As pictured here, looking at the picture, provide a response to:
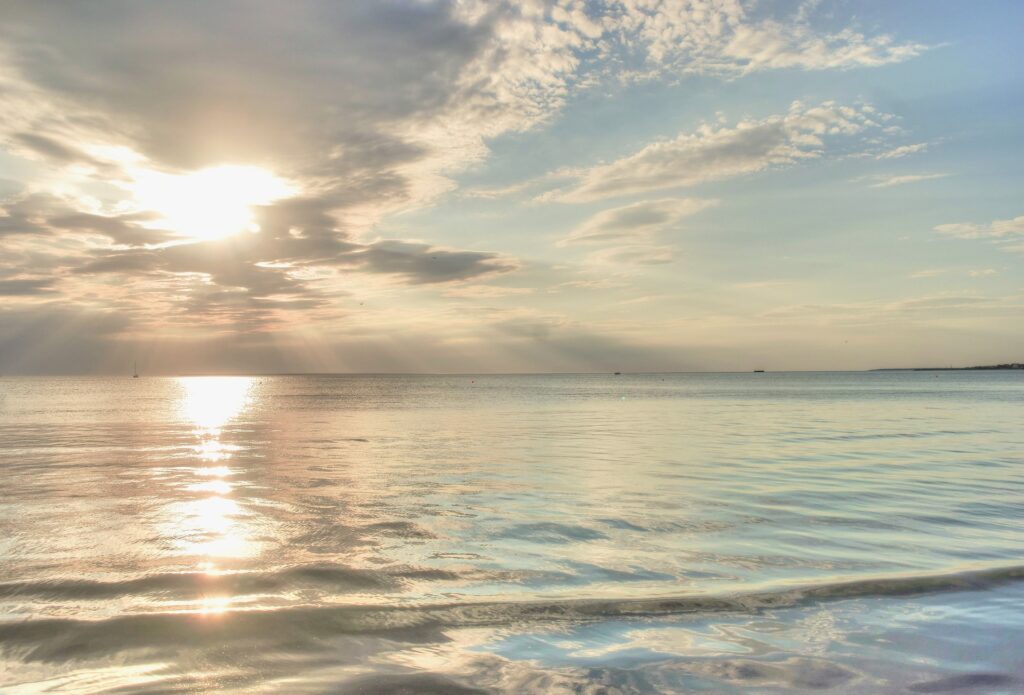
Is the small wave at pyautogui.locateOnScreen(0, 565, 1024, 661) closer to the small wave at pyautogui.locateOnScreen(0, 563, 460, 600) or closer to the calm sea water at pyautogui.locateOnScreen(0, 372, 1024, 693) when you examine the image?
the calm sea water at pyautogui.locateOnScreen(0, 372, 1024, 693)

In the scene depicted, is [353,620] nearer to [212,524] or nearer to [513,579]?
[513,579]

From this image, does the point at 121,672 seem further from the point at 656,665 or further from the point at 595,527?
the point at 595,527

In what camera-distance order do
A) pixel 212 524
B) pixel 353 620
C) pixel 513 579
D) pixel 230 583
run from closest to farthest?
pixel 353 620
pixel 230 583
pixel 513 579
pixel 212 524

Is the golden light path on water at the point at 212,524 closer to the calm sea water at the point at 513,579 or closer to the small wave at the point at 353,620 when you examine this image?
the calm sea water at the point at 513,579

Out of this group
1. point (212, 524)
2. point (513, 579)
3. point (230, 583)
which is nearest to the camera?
point (230, 583)

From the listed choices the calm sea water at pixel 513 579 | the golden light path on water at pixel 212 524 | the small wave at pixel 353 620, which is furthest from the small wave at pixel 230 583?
the small wave at pixel 353 620

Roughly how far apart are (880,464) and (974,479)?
3540 mm

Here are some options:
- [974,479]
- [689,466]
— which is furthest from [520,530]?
[974,479]

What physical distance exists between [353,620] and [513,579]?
7.87 ft

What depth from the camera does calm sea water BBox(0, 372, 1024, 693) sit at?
612 centimetres

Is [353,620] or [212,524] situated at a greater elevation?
[353,620]

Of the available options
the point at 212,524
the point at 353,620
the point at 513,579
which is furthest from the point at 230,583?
the point at 212,524

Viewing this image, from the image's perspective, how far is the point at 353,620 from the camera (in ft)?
24.6

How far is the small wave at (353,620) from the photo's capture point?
6.82 meters
